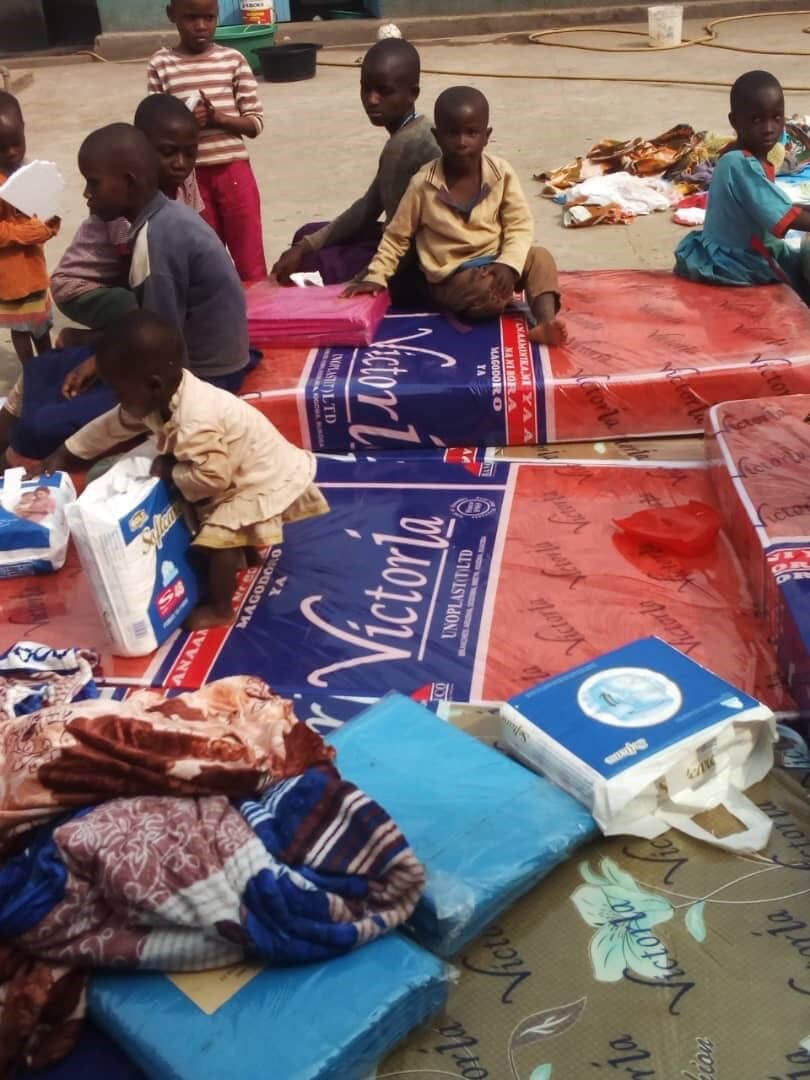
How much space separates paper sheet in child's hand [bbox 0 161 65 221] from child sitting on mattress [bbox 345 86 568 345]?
103 centimetres

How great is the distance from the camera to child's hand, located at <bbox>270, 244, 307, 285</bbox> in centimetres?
425

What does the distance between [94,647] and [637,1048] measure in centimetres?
154

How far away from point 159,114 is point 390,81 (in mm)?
889

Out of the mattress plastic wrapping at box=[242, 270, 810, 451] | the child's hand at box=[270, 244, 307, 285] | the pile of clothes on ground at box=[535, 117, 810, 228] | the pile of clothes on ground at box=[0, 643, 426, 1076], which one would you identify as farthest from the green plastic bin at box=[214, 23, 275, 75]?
the pile of clothes on ground at box=[0, 643, 426, 1076]

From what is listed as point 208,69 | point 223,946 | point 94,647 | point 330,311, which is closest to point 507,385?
point 330,311

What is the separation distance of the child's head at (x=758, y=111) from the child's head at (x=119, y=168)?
1981mm

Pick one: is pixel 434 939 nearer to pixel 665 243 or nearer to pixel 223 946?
pixel 223 946

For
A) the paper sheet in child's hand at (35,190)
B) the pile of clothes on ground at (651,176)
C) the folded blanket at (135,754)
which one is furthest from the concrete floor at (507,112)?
the folded blanket at (135,754)

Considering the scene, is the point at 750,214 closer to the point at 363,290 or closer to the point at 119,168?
the point at 363,290

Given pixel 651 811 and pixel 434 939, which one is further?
pixel 651 811

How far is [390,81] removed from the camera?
3850mm

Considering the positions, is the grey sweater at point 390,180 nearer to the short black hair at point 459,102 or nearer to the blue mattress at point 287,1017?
the short black hair at point 459,102

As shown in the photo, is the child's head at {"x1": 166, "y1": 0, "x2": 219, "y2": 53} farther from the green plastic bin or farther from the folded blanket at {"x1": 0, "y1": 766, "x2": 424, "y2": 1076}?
the green plastic bin

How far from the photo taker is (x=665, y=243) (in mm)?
5164
